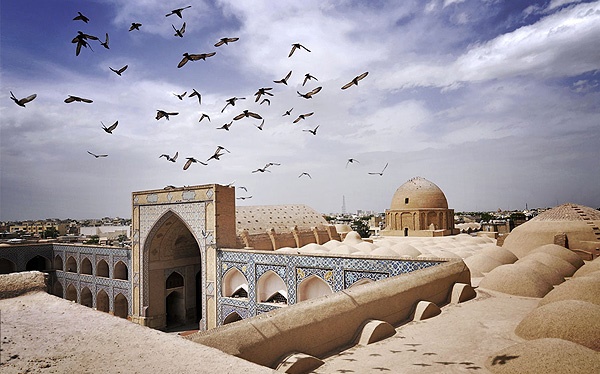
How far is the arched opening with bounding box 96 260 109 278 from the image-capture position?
2341 centimetres

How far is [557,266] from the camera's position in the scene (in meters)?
12.0

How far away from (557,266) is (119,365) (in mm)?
13422

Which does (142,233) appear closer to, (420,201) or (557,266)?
(557,266)

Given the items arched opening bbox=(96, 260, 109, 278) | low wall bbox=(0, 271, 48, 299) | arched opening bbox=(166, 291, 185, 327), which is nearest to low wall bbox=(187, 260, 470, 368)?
low wall bbox=(0, 271, 48, 299)

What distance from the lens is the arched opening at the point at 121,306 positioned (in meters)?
21.7

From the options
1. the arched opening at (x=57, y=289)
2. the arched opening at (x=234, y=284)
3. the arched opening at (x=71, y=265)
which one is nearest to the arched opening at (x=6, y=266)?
the arched opening at (x=57, y=289)

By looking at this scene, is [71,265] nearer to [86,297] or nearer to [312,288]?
[86,297]

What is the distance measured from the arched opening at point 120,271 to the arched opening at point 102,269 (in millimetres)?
2093

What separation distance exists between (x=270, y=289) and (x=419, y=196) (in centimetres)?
2019

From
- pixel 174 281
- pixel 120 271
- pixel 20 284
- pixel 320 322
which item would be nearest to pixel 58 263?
pixel 120 271

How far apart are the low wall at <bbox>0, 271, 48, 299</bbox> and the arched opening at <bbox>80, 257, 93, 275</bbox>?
23659mm

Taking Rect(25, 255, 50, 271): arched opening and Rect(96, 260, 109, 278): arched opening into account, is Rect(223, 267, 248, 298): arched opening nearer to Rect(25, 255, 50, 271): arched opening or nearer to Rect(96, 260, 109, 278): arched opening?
Rect(96, 260, 109, 278): arched opening

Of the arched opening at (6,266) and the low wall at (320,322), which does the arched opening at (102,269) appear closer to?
the arched opening at (6,266)

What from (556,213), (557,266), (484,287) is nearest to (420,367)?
(484,287)
